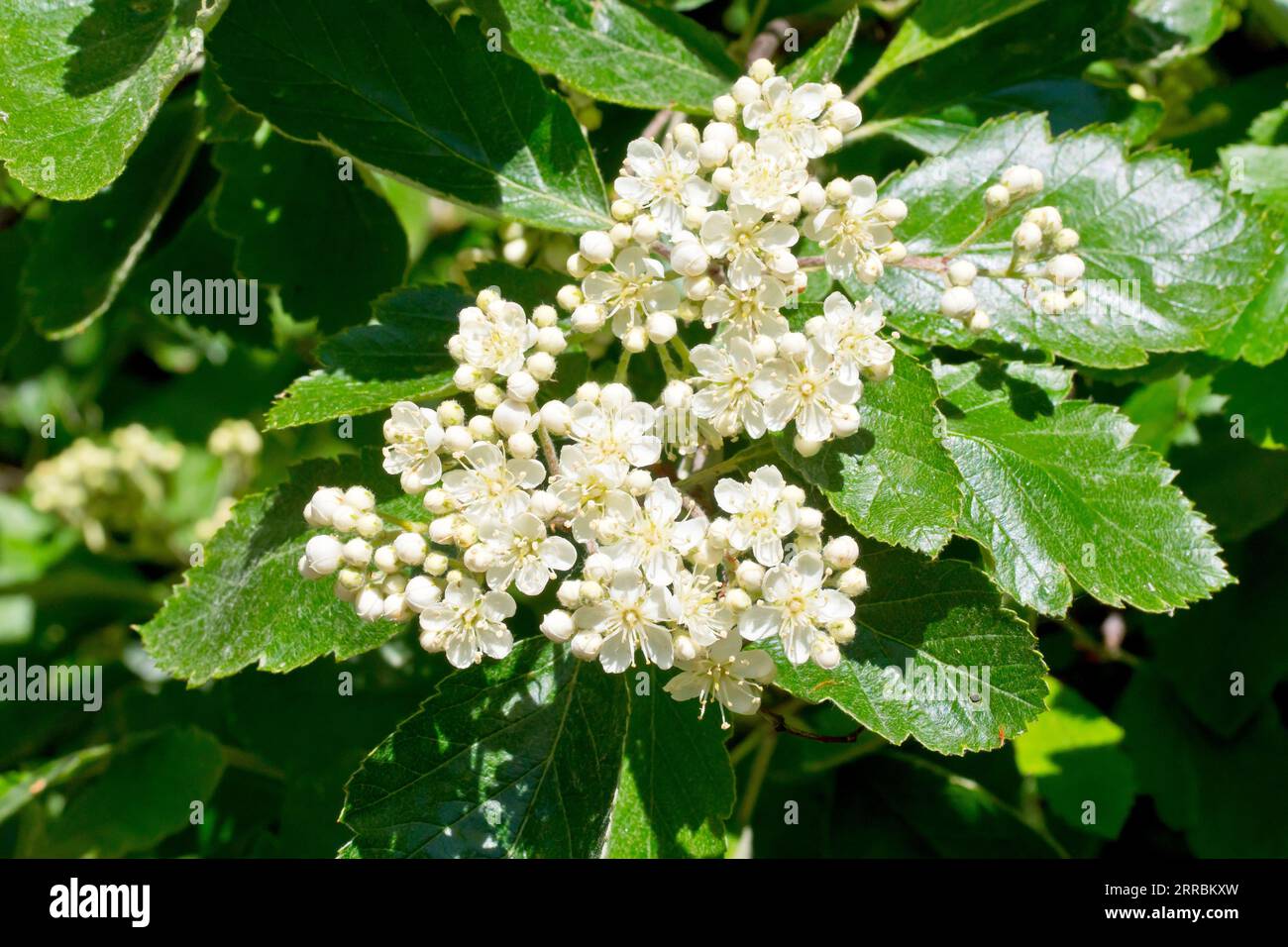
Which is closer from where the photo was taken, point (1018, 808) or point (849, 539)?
point (849, 539)

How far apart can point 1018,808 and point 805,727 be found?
1.98 ft

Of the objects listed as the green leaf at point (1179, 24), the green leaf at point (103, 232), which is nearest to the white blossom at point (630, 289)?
the green leaf at point (103, 232)

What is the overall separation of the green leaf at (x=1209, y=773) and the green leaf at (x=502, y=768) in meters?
1.43

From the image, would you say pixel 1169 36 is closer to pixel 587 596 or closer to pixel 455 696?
pixel 587 596

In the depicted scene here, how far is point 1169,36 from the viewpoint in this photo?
2.49m

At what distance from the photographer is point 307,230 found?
8.82ft

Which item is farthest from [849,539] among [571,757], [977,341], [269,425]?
[269,425]

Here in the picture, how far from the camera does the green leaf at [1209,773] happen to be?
2.63m

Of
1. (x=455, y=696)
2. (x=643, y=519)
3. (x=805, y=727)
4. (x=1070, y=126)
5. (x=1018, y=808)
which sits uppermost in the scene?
(x=1070, y=126)

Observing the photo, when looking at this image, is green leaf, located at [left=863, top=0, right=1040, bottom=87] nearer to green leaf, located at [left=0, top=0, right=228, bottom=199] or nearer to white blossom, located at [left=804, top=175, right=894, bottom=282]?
white blossom, located at [left=804, top=175, right=894, bottom=282]

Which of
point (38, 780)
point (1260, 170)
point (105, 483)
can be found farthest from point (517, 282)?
point (105, 483)

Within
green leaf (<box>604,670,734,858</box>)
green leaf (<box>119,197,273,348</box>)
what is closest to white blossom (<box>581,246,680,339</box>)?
green leaf (<box>604,670,734,858</box>)

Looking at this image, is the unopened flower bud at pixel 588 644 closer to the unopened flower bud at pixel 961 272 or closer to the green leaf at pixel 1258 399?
the unopened flower bud at pixel 961 272
